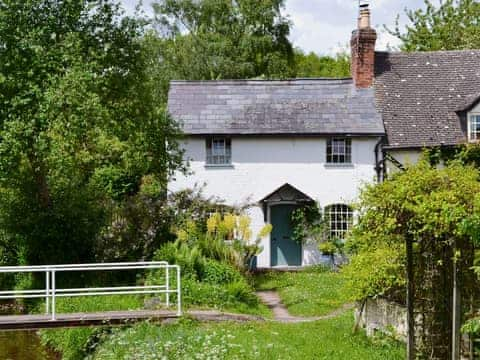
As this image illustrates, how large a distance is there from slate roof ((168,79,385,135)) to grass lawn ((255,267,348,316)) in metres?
5.29

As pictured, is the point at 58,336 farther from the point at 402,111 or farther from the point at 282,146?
the point at 402,111

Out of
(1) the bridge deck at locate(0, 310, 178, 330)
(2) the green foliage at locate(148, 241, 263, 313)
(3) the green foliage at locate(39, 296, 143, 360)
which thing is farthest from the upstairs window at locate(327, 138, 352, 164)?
(1) the bridge deck at locate(0, 310, 178, 330)

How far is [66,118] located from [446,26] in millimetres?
30403

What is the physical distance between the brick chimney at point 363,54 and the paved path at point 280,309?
10.3 m

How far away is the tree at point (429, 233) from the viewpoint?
9625 millimetres

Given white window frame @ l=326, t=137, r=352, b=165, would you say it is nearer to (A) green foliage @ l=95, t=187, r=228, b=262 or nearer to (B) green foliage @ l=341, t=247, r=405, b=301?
(A) green foliage @ l=95, t=187, r=228, b=262

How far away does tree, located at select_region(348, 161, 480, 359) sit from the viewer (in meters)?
9.62

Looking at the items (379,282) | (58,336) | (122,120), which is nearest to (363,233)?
(379,282)

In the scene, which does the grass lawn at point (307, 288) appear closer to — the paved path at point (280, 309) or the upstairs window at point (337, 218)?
the paved path at point (280, 309)

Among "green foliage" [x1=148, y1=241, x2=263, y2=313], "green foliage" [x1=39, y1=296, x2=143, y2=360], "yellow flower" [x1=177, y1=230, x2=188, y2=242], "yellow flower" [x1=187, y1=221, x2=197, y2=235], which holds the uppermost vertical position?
"yellow flower" [x1=187, y1=221, x2=197, y2=235]

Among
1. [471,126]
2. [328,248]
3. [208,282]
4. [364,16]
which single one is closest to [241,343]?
[208,282]

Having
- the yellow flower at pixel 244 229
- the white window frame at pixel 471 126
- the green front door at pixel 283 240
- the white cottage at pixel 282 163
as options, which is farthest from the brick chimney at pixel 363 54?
the yellow flower at pixel 244 229

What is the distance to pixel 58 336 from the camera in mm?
16656

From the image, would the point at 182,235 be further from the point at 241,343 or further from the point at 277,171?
the point at 241,343
